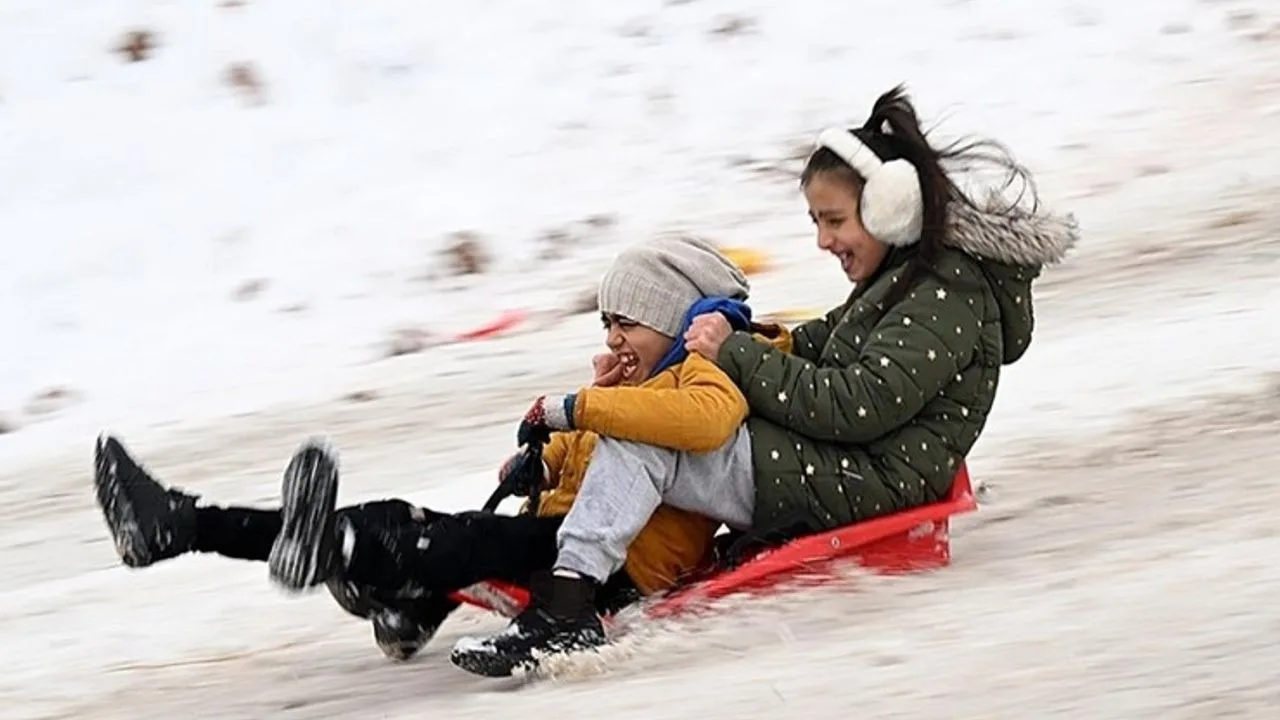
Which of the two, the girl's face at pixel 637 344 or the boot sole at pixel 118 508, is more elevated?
the girl's face at pixel 637 344

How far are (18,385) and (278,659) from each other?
431 centimetres

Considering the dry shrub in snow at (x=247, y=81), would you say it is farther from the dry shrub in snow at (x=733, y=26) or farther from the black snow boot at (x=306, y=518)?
the black snow boot at (x=306, y=518)

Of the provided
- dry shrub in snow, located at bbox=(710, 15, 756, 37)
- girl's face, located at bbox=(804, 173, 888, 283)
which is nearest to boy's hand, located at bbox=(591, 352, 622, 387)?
girl's face, located at bbox=(804, 173, 888, 283)

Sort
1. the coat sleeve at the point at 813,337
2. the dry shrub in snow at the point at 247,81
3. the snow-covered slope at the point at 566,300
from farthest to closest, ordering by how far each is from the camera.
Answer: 1. the dry shrub in snow at the point at 247,81
2. the coat sleeve at the point at 813,337
3. the snow-covered slope at the point at 566,300

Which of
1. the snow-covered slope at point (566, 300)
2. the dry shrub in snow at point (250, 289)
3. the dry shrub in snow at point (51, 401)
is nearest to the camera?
the snow-covered slope at point (566, 300)

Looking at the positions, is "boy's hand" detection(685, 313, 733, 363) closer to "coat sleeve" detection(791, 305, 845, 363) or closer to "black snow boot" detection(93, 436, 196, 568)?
"coat sleeve" detection(791, 305, 845, 363)

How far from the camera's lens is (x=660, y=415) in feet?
13.5

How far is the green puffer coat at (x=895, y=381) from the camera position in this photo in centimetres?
432

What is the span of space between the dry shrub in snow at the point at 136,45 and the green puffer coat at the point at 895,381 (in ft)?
24.6

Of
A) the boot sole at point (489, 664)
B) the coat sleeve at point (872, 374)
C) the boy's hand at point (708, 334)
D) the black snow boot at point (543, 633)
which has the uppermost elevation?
the boy's hand at point (708, 334)

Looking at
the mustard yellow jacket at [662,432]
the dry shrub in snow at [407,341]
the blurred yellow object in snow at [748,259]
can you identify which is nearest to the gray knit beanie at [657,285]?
the mustard yellow jacket at [662,432]

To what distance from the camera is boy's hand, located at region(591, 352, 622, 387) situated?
15.1ft

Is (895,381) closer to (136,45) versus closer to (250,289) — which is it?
(250,289)

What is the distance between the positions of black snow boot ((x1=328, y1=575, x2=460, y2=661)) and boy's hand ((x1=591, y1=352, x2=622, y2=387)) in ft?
1.91
